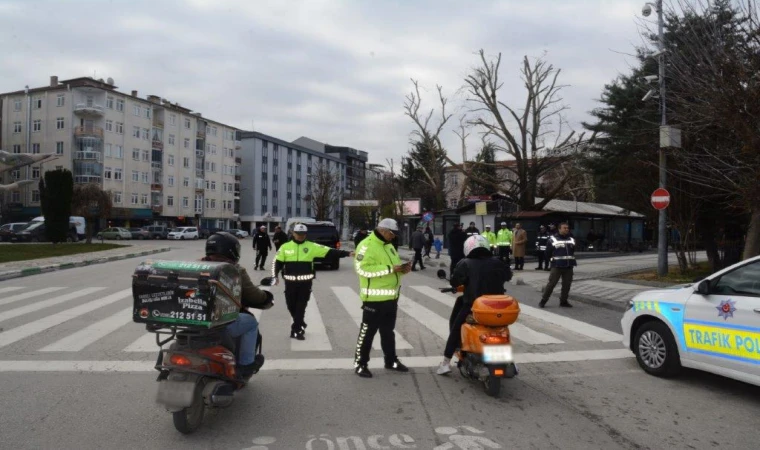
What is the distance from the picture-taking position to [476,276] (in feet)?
18.5

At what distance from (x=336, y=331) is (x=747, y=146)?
7.41m

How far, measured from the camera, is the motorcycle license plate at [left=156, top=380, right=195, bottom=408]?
4.07 m

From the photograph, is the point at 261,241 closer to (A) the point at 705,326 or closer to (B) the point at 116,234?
(A) the point at 705,326

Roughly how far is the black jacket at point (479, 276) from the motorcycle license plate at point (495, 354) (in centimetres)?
57

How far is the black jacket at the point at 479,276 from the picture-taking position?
5633 mm

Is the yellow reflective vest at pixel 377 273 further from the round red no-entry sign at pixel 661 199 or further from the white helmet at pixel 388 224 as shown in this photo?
the round red no-entry sign at pixel 661 199

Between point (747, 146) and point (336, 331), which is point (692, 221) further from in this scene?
point (336, 331)

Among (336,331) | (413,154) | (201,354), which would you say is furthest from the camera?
(413,154)

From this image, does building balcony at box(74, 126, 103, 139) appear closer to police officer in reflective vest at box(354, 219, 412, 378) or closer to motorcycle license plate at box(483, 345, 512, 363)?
police officer in reflective vest at box(354, 219, 412, 378)

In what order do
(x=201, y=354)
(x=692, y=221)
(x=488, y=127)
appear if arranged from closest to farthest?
1. (x=201, y=354)
2. (x=692, y=221)
3. (x=488, y=127)

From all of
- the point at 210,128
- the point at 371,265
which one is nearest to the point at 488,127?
the point at 371,265

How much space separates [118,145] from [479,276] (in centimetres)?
6885

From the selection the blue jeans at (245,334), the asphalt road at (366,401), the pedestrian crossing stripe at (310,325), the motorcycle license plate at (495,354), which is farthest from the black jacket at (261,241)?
the motorcycle license plate at (495,354)

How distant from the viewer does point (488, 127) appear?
1393 inches
